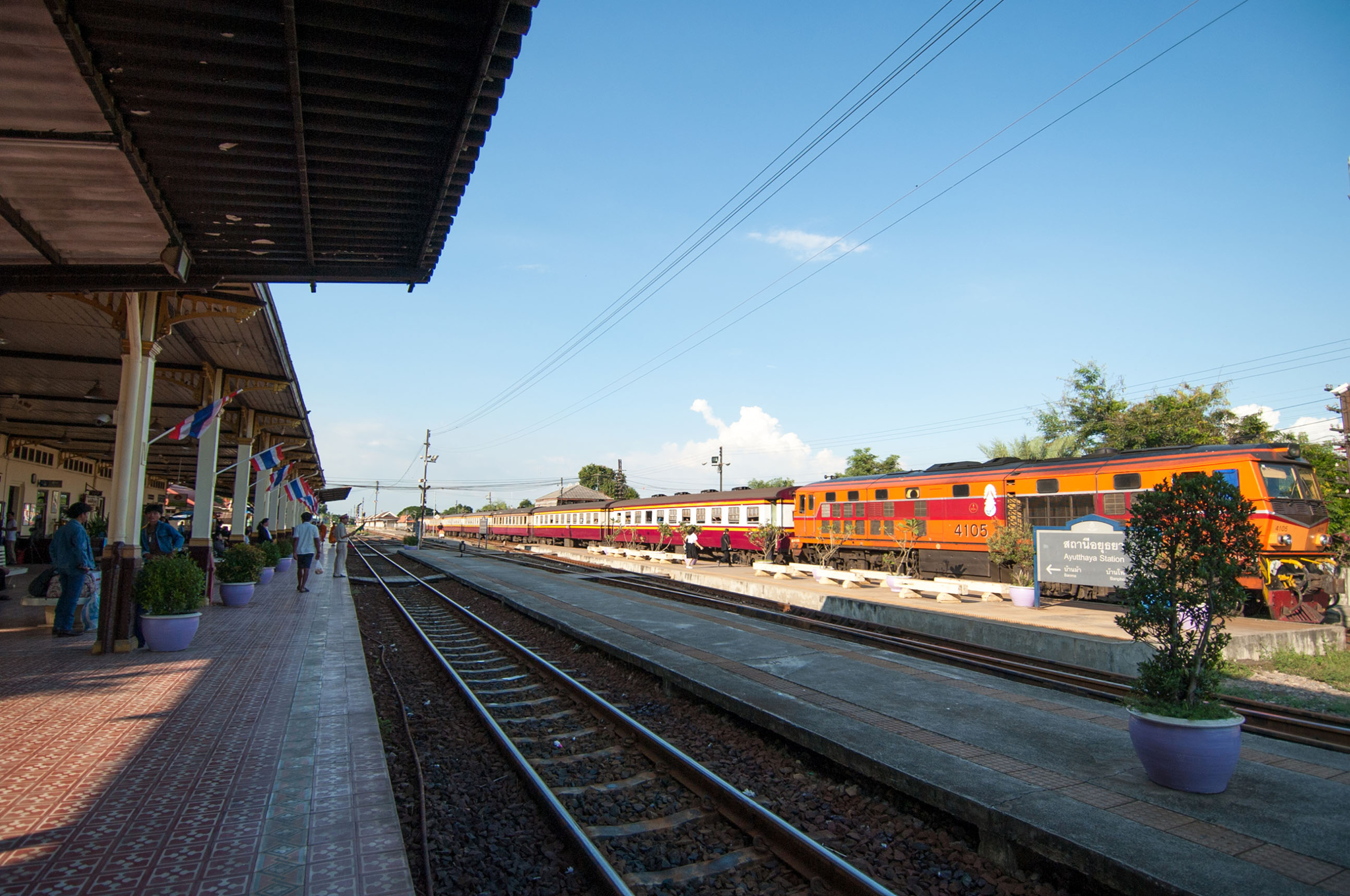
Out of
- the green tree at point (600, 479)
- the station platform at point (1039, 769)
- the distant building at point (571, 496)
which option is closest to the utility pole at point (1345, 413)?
the station platform at point (1039, 769)

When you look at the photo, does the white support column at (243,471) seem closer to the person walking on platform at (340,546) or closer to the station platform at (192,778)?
the person walking on platform at (340,546)

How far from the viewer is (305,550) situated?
1653cm

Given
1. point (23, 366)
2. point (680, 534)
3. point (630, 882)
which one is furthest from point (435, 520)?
point (630, 882)

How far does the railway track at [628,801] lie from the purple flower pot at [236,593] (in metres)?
6.46

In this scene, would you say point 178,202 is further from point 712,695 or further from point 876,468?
point 876,468

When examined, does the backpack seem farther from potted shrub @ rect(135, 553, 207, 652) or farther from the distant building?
the distant building

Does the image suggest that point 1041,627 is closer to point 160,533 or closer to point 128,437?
point 128,437

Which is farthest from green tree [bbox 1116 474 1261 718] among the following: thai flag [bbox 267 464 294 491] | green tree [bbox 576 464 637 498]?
green tree [bbox 576 464 637 498]

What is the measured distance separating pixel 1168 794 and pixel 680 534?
2780 centimetres

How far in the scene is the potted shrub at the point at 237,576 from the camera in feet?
42.0

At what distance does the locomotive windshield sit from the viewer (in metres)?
12.9

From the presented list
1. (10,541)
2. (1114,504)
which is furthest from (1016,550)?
(10,541)

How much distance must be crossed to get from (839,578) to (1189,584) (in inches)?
523

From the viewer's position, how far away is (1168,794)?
4.42 metres
